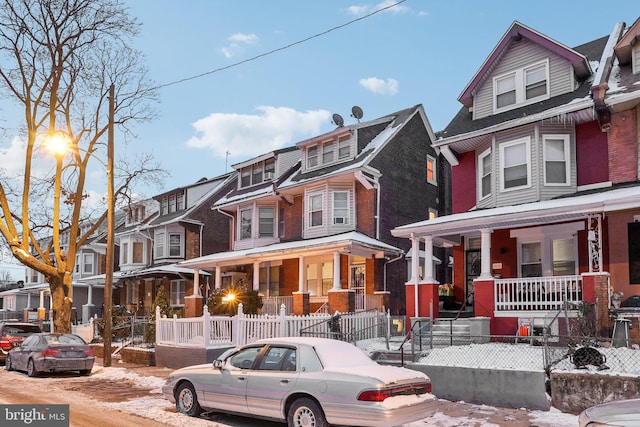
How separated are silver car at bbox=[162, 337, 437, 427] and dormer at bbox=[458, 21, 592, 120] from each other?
12.5 meters

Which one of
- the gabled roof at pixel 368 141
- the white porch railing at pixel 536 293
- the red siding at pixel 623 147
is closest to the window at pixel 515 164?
the red siding at pixel 623 147

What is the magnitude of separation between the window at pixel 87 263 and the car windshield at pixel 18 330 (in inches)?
1009

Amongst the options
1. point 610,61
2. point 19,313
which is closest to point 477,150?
point 610,61

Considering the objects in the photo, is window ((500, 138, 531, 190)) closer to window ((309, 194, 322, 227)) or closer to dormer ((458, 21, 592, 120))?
dormer ((458, 21, 592, 120))

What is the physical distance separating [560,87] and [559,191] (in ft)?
11.1

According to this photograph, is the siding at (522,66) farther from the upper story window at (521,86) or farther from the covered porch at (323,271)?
the covered porch at (323,271)

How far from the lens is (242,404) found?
9891 mm

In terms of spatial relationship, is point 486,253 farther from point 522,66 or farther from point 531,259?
point 522,66

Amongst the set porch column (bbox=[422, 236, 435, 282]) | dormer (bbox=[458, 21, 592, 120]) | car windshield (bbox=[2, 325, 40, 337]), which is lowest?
car windshield (bbox=[2, 325, 40, 337])

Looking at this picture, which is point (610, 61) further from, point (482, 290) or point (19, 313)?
point (19, 313)

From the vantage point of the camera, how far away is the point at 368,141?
26.8 metres

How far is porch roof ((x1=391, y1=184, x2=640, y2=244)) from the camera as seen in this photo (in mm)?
14211

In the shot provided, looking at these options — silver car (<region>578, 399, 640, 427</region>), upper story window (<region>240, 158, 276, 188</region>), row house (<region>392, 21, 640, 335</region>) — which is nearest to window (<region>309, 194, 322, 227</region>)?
upper story window (<region>240, 158, 276, 188</region>)

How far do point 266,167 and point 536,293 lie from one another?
17.8m
